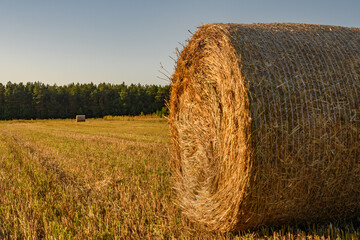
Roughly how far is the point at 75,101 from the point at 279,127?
6557 cm

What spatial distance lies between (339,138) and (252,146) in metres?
1.13

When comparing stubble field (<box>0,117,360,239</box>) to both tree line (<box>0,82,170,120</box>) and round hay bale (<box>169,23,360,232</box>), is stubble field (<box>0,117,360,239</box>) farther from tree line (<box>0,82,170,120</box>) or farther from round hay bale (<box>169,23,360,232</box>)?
tree line (<box>0,82,170,120</box>)

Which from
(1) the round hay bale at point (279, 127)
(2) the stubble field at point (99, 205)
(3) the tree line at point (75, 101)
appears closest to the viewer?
(1) the round hay bale at point (279, 127)

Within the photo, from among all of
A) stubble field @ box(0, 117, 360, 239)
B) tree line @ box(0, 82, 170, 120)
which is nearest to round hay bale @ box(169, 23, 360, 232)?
stubble field @ box(0, 117, 360, 239)

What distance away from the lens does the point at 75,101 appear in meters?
65.2

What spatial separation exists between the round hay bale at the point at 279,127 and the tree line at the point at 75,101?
5612cm

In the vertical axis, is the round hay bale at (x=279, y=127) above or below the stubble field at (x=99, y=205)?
above

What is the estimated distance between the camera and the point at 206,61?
469 centimetres

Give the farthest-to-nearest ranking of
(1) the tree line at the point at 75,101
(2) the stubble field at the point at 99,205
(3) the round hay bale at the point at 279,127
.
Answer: (1) the tree line at the point at 75,101
(2) the stubble field at the point at 99,205
(3) the round hay bale at the point at 279,127

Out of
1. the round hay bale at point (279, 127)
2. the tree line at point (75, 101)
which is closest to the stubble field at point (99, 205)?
the round hay bale at point (279, 127)

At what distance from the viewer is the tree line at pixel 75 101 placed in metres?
61.5

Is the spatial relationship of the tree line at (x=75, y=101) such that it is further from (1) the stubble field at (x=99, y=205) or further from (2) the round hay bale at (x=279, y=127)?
(2) the round hay bale at (x=279, y=127)

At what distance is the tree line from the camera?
202 feet

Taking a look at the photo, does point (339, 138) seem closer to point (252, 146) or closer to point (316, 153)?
point (316, 153)
